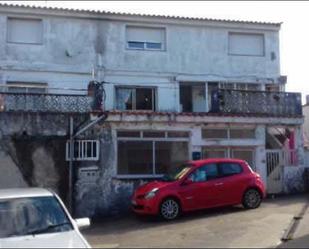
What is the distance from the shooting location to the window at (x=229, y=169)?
16.4 m

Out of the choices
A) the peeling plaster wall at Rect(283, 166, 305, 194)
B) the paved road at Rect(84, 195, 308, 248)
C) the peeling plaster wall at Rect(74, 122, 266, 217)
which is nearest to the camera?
the paved road at Rect(84, 195, 308, 248)

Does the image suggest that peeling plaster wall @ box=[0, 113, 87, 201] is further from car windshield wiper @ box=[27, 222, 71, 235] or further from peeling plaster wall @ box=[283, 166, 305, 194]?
car windshield wiper @ box=[27, 222, 71, 235]

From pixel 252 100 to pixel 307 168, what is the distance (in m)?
3.58

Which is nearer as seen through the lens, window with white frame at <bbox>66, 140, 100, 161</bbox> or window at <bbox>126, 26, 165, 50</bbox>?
window with white frame at <bbox>66, 140, 100, 161</bbox>

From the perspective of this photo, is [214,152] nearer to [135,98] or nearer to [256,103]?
[256,103]

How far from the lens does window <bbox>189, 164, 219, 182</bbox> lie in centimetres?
1591

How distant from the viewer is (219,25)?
24.3 meters

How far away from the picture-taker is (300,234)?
12.4 m

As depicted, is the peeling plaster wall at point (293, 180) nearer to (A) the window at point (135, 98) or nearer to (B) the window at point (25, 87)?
(A) the window at point (135, 98)

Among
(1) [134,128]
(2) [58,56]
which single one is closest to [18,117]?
(1) [134,128]

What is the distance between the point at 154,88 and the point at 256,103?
477 cm

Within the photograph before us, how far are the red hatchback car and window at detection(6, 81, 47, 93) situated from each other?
776 centimetres

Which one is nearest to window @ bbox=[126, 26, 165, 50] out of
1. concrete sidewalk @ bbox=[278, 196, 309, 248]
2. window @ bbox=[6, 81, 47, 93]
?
window @ bbox=[6, 81, 47, 93]

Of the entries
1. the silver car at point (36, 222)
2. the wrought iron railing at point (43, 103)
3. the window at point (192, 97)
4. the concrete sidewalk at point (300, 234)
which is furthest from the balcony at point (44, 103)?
the silver car at point (36, 222)
